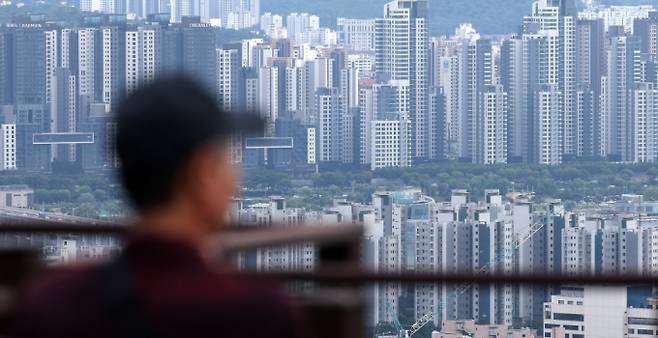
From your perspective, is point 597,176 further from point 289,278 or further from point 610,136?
point 289,278

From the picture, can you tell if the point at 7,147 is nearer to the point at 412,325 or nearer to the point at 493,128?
the point at 493,128

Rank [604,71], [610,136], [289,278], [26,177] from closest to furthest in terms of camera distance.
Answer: [289,278], [26,177], [610,136], [604,71]

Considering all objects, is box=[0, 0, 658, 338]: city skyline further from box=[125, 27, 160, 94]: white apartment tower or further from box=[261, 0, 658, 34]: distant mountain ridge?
box=[261, 0, 658, 34]: distant mountain ridge

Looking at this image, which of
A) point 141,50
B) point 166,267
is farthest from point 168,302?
point 141,50

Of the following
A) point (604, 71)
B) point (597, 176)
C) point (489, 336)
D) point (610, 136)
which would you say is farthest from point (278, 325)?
point (604, 71)

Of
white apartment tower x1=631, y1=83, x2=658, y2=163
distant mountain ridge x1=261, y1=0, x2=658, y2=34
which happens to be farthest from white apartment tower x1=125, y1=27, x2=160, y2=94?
white apartment tower x1=631, y1=83, x2=658, y2=163

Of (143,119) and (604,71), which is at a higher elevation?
(604,71)

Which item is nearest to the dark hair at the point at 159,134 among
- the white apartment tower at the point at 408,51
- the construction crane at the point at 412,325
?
the construction crane at the point at 412,325
